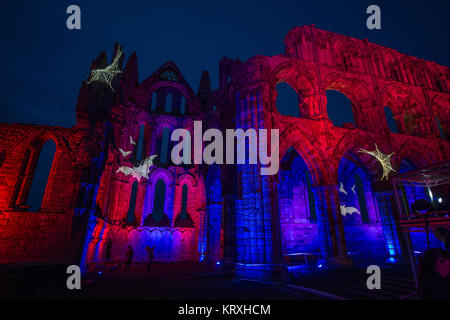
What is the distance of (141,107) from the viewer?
62.4 ft

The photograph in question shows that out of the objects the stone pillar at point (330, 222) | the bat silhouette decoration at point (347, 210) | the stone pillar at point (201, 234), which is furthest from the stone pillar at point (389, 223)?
the stone pillar at point (201, 234)

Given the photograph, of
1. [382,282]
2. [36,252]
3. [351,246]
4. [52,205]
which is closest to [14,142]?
[52,205]

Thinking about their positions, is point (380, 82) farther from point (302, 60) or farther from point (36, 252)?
point (36, 252)

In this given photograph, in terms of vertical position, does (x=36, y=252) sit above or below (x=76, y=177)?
below

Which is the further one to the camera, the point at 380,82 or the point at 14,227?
the point at 380,82

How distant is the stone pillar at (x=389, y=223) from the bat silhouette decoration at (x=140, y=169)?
1531 cm

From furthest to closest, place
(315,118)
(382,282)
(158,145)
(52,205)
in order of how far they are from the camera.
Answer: (158,145) < (315,118) < (52,205) < (382,282)

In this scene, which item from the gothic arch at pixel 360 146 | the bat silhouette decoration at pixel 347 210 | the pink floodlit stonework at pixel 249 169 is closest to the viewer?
the pink floodlit stonework at pixel 249 169

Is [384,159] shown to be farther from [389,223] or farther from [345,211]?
[345,211]

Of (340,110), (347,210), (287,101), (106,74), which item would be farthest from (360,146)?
(287,101)

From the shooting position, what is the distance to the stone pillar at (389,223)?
1057cm

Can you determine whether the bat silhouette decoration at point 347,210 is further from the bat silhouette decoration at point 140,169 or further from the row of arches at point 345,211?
the bat silhouette decoration at point 140,169

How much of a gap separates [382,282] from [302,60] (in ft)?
36.1

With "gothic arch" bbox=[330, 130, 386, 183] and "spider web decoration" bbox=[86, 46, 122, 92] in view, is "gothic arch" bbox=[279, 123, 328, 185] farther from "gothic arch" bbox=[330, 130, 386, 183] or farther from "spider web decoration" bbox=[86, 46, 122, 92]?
"spider web decoration" bbox=[86, 46, 122, 92]
